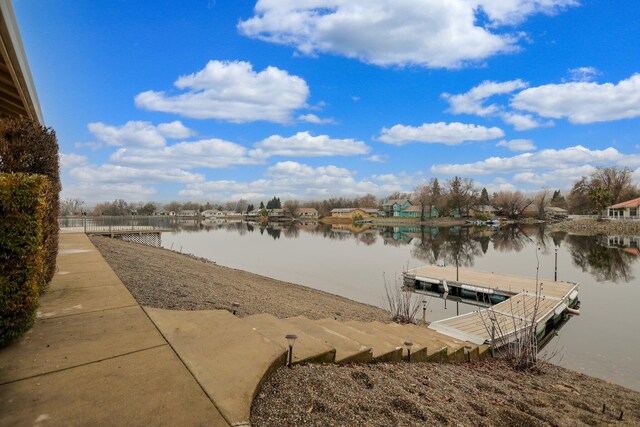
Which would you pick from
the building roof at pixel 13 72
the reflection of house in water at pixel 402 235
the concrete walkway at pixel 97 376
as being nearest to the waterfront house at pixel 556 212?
the reflection of house in water at pixel 402 235

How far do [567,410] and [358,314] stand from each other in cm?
735

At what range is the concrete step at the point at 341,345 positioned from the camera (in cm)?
429

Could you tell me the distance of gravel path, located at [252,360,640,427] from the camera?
9.79ft

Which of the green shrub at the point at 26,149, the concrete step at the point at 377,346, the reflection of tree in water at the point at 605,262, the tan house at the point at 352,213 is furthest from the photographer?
the tan house at the point at 352,213

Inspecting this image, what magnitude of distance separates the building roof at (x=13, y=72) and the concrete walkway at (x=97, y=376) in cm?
361

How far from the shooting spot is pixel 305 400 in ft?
10.0

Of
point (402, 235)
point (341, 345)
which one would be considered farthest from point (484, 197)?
point (341, 345)

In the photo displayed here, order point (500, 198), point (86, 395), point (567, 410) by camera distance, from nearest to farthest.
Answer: point (86, 395) < point (567, 410) < point (500, 198)

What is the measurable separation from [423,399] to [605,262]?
2991 centimetres

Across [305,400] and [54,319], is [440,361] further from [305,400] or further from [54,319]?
[54,319]

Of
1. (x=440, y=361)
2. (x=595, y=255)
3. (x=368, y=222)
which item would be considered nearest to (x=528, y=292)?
(x=440, y=361)

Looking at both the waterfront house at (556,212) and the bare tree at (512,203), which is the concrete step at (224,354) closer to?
the bare tree at (512,203)

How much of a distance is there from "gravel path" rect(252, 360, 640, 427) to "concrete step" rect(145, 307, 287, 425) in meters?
0.15

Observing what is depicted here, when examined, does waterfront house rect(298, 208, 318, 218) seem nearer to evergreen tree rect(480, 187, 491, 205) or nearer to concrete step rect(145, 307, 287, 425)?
evergreen tree rect(480, 187, 491, 205)
